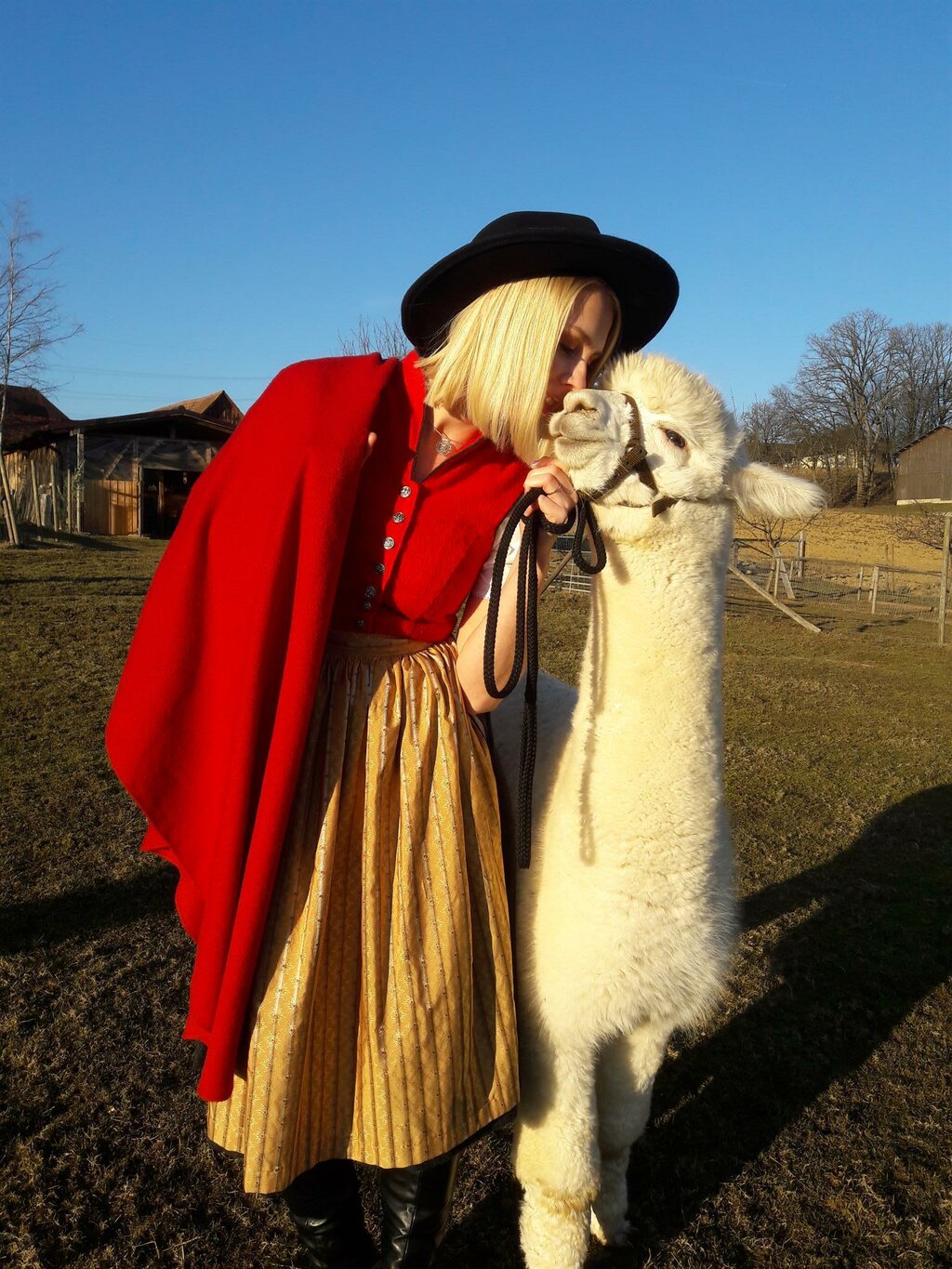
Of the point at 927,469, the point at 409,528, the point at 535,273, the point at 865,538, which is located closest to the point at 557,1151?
the point at 409,528

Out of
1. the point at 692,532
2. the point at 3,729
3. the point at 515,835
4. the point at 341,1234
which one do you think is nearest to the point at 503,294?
the point at 692,532

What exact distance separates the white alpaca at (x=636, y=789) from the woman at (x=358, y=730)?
0.11 meters

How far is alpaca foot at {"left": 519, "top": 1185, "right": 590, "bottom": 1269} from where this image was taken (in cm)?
157

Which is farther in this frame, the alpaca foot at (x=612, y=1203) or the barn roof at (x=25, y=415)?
the barn roof at (x=25, y=415)

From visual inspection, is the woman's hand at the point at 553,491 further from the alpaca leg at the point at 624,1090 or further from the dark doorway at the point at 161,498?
the dark doorway at the point at 161,498

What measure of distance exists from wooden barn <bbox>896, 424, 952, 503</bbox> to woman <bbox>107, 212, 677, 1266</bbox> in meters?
39.8

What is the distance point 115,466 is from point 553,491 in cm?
2322

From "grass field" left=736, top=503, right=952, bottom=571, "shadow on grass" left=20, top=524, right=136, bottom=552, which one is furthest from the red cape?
"grass field" left=736, top=503, right=952, bottom=571

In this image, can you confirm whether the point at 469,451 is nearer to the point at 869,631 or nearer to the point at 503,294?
the point at 503,294

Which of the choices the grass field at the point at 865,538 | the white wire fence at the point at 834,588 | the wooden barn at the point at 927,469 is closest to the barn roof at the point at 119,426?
the white wire fence at the point at 834,588

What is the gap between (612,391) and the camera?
54.9 inches

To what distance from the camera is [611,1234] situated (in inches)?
77.9

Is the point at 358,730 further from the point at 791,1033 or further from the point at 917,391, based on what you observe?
the point at 917,391

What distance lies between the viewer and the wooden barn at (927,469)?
36.9 meters
